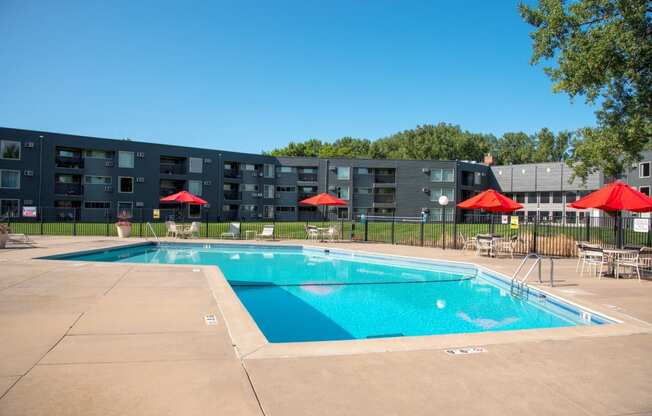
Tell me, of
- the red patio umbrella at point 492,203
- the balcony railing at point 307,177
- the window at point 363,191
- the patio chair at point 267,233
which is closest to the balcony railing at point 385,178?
the window at point 363,191

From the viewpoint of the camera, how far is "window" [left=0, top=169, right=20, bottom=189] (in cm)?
3478

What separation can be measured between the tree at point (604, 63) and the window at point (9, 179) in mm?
37045

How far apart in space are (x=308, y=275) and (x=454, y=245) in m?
8.47

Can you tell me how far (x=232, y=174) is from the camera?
47.9 m

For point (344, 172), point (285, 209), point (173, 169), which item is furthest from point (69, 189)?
point (344, 172)

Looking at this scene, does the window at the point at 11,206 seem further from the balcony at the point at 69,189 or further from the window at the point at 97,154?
the window at the point at 97,154

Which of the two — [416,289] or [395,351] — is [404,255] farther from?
[395,351]

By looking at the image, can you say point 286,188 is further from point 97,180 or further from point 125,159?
point 97,180

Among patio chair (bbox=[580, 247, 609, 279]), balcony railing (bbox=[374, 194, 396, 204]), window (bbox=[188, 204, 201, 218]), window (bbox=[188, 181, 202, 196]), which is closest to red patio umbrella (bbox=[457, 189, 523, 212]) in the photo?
patio chair (bbox=[580, 247, 609, 279])

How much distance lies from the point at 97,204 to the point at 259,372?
4082 cm

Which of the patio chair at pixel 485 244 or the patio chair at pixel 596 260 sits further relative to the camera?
the patio chair at pixel 485 244

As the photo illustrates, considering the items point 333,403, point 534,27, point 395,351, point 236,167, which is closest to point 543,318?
point 395,351

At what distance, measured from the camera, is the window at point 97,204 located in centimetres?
3958

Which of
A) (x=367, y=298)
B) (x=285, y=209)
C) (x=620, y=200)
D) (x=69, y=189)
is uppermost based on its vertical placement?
(x=69, y=189)
